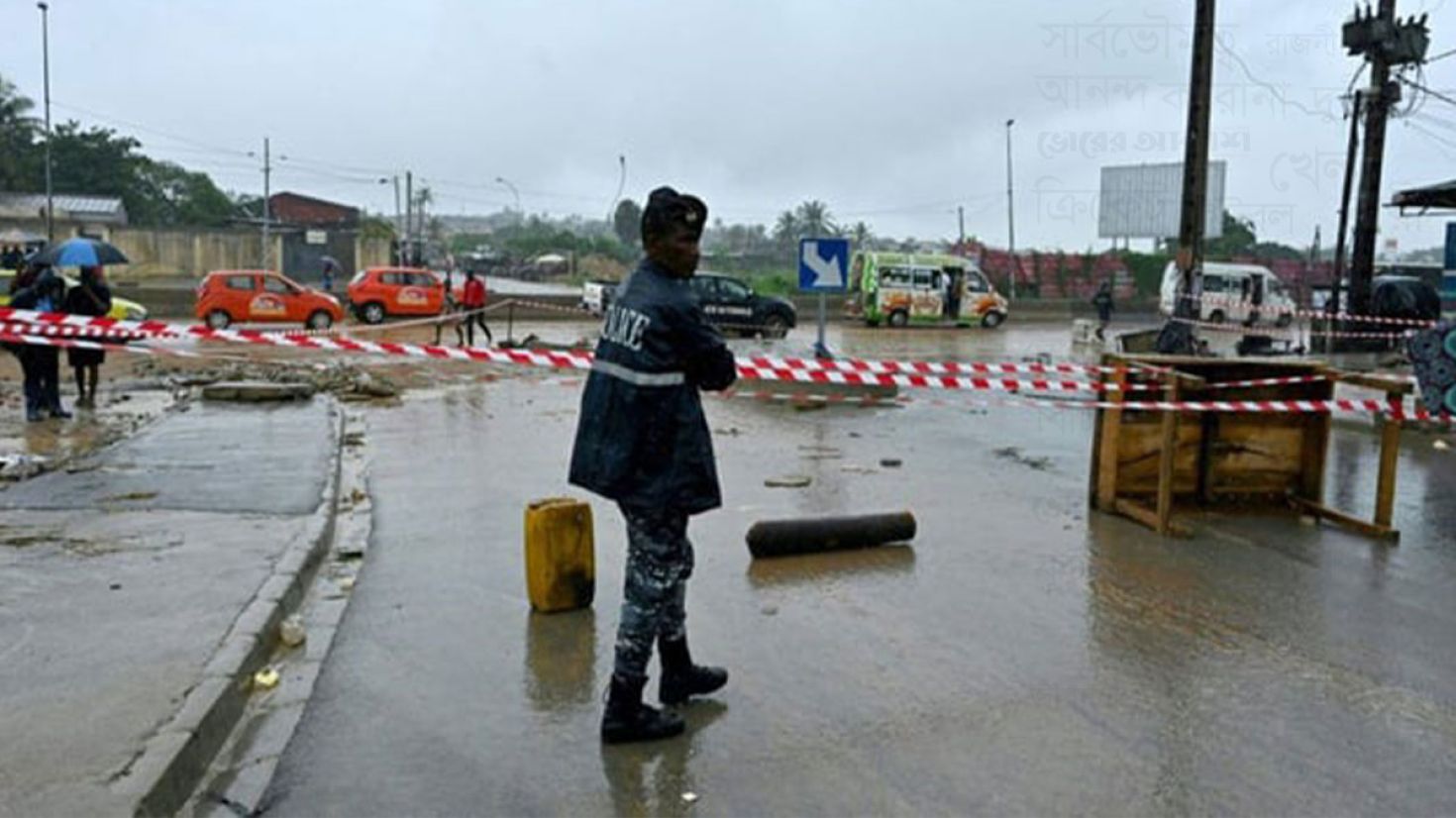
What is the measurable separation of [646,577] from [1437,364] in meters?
7.07

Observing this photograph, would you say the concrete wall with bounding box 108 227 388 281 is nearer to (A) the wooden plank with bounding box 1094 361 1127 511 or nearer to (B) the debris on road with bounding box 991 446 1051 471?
(B) the debris on road with bounding box 991 446 1051 471

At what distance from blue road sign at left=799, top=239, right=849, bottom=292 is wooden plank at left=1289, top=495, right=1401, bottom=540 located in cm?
791

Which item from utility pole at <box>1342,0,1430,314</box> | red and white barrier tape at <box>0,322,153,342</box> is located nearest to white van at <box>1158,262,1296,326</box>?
utility pole at <box>1342,0,1430,314</box>

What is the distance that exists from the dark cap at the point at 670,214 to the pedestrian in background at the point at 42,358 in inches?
388

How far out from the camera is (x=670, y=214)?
13.9 feet

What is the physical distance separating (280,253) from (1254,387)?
55773 mm

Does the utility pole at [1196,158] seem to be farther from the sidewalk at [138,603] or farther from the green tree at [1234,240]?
the green tree at [1234,240]

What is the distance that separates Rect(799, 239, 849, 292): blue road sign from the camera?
51.0ft

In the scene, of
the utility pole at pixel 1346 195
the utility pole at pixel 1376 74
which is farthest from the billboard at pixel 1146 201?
the utility pole at pixel 1376 74

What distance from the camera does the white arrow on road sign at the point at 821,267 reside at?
1559 centimetres

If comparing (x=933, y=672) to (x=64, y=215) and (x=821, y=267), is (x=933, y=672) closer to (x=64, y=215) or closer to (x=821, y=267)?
(x=821, y=267)

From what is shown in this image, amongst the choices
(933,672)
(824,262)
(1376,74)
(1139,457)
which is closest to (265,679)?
(933,672)

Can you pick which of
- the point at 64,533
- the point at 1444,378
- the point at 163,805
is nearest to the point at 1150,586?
the point at 1444,378

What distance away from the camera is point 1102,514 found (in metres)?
8.27
